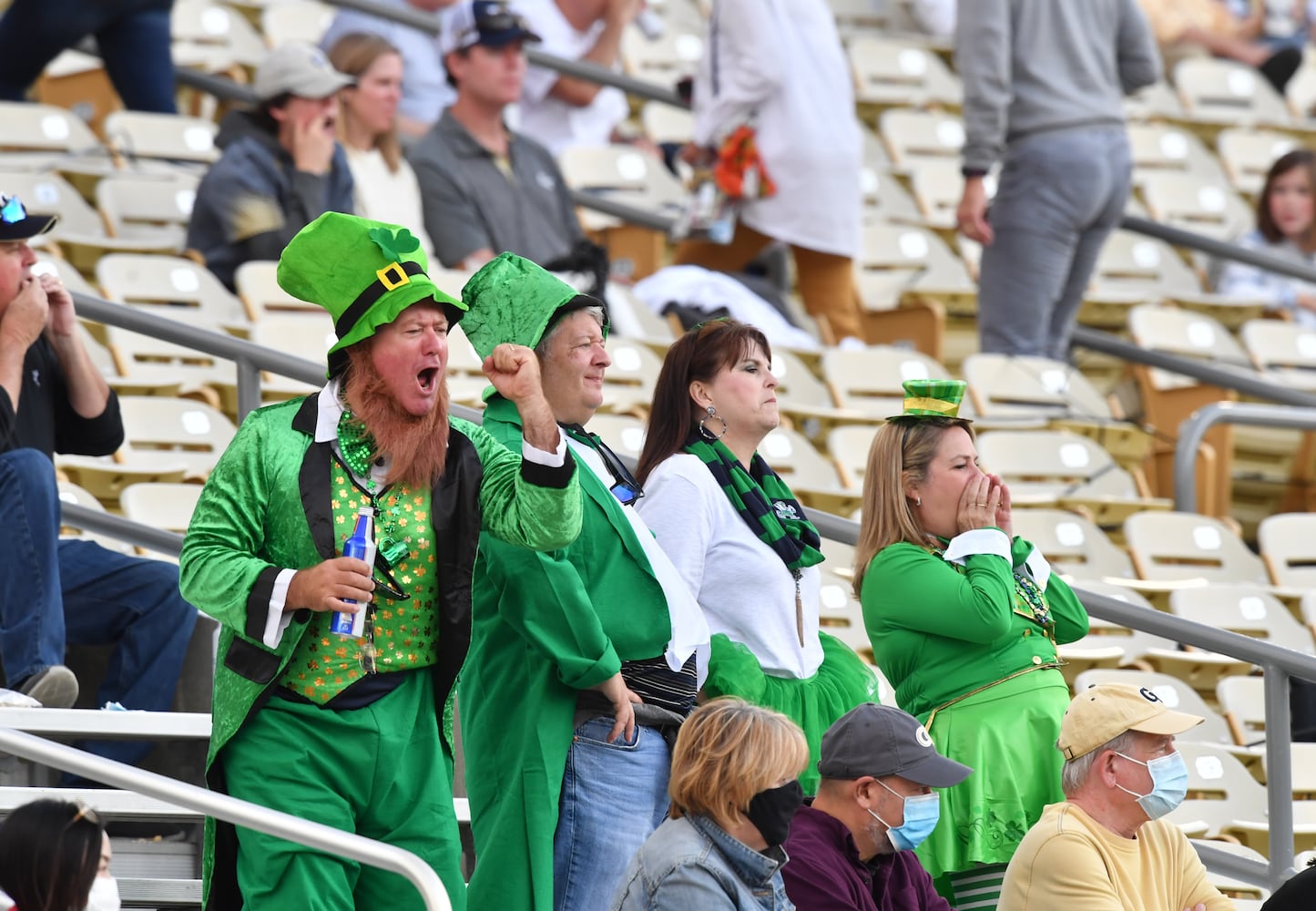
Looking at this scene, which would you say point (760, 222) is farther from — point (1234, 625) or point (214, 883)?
point (214, 883)

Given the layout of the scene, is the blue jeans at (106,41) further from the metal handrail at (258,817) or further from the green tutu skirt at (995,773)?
the metal handrail at (258,817)

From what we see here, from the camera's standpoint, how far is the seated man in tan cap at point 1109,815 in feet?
14.5

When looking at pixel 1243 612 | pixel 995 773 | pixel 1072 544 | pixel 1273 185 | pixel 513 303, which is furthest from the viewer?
pixel 1273 185

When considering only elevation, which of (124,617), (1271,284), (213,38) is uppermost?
(213,38)

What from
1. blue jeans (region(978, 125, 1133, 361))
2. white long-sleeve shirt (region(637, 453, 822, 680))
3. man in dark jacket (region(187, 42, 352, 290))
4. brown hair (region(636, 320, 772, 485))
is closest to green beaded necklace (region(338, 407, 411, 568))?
white long-sleeve shirt (region(637, 453, 822, 680))

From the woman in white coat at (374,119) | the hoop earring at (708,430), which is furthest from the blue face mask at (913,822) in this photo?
the woman in white coat at (374,119)

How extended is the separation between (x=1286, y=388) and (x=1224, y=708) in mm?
2858

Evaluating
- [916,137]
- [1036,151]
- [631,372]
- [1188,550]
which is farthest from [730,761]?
[916,137]

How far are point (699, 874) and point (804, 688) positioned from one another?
93 centimetres

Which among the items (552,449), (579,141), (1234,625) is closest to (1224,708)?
(1234,625)

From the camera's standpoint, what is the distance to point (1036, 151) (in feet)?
29.3

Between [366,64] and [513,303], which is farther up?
[513,303]

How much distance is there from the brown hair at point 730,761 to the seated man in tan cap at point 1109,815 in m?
0.73

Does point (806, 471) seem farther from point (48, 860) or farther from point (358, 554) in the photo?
point (48, 860)
